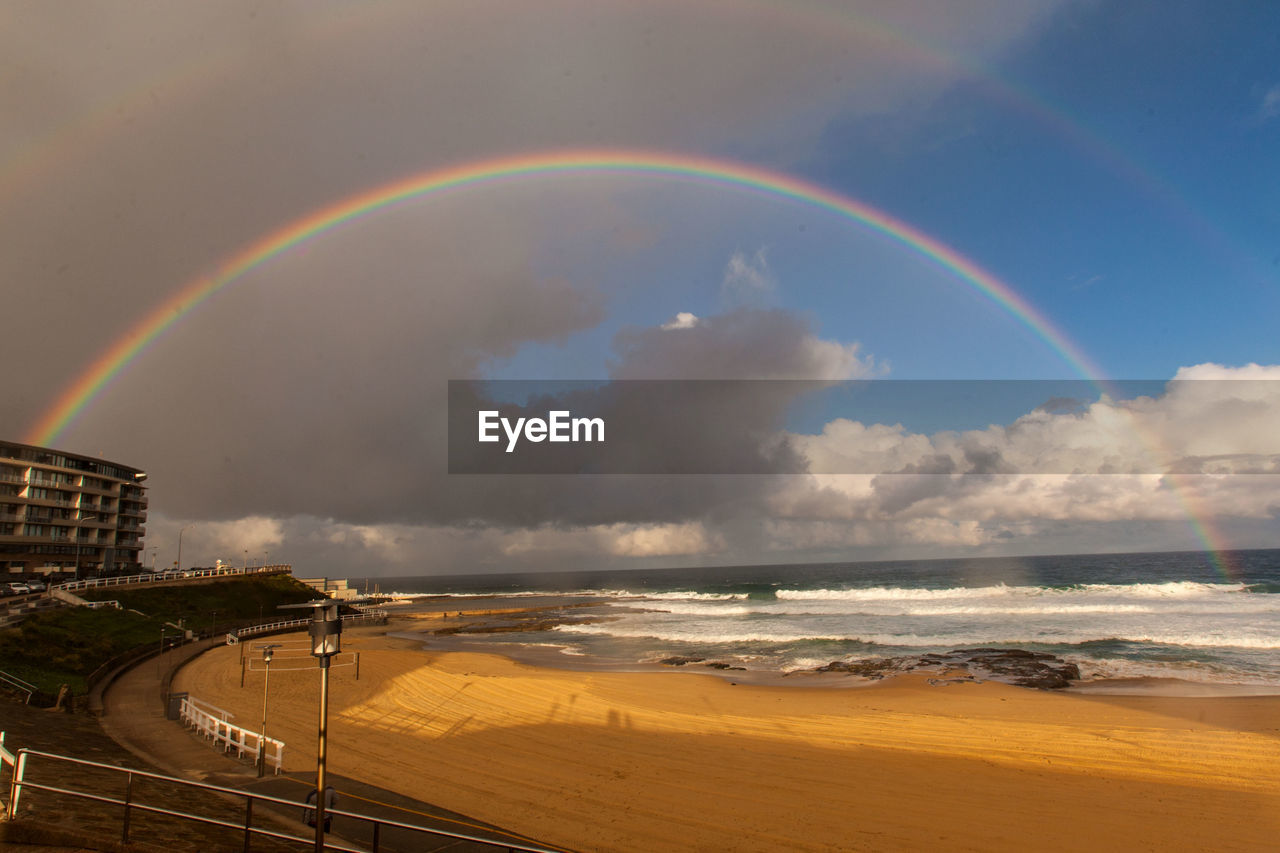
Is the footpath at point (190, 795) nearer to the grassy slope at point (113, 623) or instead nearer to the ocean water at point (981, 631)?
the grassy slope at point (113, 623)

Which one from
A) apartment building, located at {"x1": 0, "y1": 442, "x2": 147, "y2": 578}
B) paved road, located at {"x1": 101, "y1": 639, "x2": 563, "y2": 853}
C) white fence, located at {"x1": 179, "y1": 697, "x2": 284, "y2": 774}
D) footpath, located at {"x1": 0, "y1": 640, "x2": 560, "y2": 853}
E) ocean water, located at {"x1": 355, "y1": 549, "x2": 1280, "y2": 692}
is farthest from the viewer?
apartment building, located at {"x1": 0, "y1": 442, "x2": 147, "y2": 578}

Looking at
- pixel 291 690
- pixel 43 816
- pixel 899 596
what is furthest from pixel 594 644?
pixel 899 596

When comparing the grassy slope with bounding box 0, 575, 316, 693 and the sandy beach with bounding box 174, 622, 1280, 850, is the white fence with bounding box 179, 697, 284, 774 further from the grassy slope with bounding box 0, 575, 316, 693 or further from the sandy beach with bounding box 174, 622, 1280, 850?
the grassy slope with bounding box 0, 575, 316, 693

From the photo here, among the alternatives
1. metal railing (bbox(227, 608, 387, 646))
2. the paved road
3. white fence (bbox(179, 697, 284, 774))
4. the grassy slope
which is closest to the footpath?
the paved road

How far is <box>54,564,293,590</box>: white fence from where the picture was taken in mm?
55831

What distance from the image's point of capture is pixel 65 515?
3169 inches

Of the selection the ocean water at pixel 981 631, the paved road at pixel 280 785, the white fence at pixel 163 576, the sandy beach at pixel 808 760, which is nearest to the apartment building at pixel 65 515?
the white fence at pixel 163 576

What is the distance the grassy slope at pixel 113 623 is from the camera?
27.3m

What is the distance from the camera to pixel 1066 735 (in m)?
19.8

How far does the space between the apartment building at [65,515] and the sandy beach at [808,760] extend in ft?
216

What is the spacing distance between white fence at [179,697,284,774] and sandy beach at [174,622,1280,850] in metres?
0.79

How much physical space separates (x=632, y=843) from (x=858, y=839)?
162 inches

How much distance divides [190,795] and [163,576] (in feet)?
247

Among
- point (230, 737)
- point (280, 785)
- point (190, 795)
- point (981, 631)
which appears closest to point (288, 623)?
point (230, 737)
